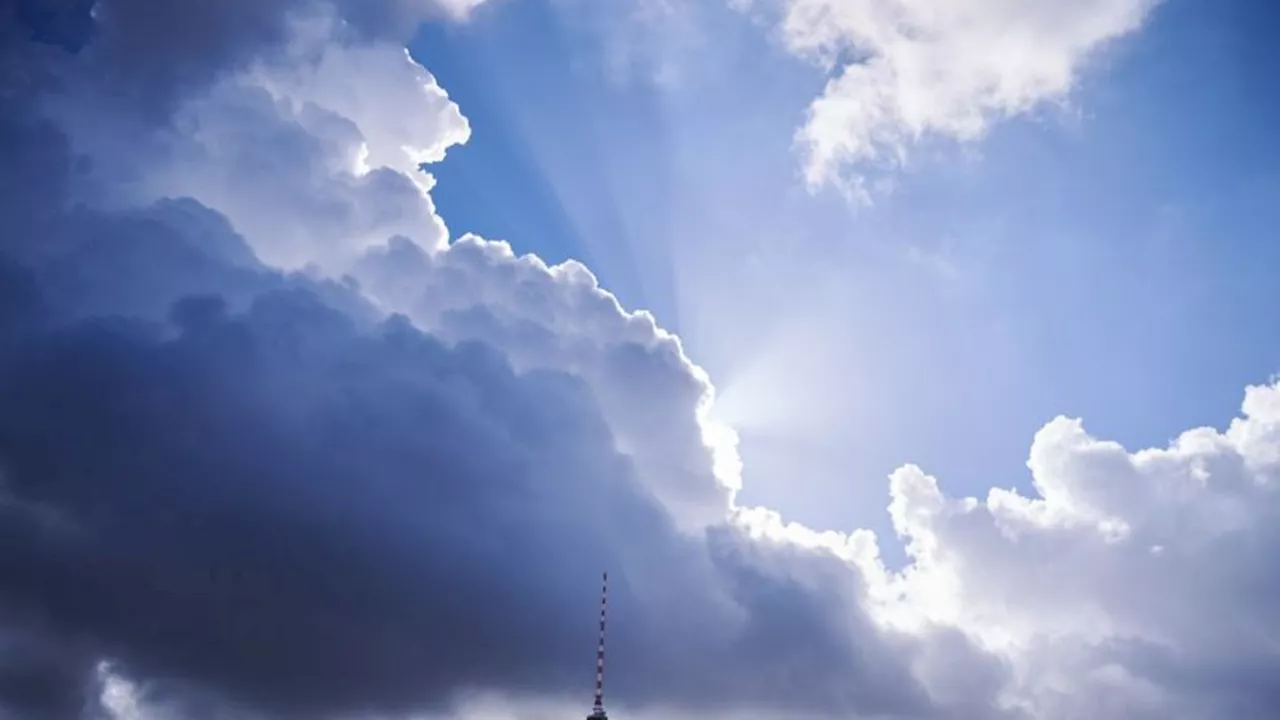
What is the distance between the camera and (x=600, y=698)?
15950 centimetres

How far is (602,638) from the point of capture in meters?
160

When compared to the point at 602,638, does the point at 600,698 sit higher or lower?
lower

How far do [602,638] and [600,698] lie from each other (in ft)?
46.8
